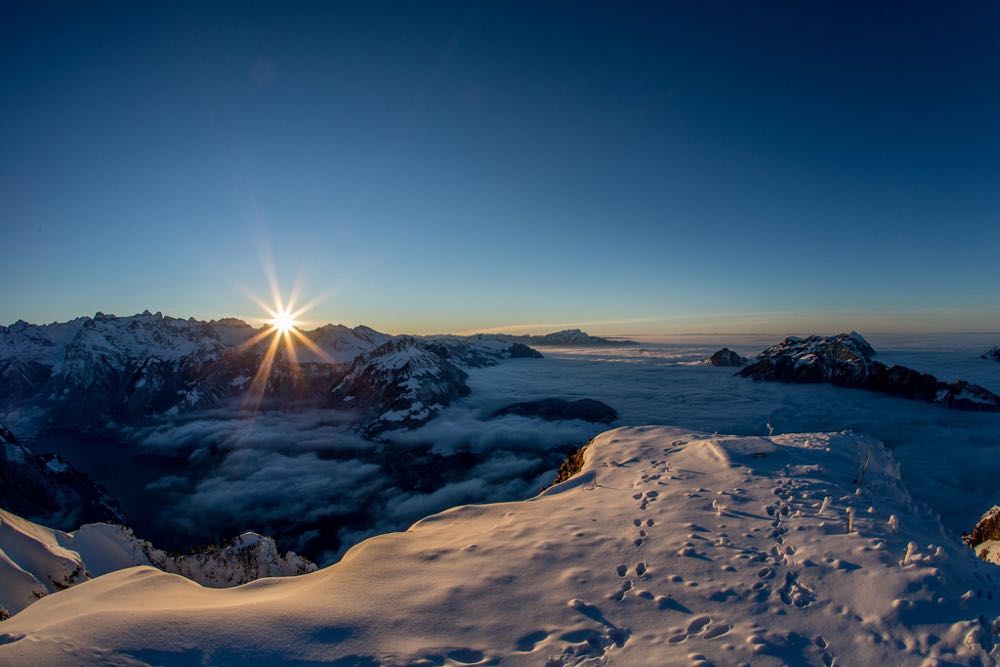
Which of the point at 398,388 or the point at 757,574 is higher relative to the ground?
the point at 757,574

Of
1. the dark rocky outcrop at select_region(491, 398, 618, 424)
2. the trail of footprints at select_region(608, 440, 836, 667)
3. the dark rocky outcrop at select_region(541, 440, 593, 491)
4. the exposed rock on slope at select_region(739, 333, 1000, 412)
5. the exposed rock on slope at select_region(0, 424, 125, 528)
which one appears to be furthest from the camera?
the dark rocky outcrop at select_region(491, 398, 618, 424)

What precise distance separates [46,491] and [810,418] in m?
174

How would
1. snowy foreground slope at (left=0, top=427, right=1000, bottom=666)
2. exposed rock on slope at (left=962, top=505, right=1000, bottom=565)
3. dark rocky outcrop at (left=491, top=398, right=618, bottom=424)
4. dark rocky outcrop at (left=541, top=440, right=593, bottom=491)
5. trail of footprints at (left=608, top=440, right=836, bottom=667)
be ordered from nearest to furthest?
snowy foreground slope at (left=0, top=427, right=1000, bottom=666), trail of footprints at (left=608, top=440, right=836, bottom=667), exposed rock on slope at (left=962, top=505, right=1000, bottom=565), dark rocky outcrop at (left=541, top=440, right=593, bottom=491), dark rocky outcrop at (left=491, top=398, right=618, bottom=424)

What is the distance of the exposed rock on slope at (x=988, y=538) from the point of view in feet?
46.5

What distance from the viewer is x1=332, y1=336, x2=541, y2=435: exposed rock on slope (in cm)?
15212

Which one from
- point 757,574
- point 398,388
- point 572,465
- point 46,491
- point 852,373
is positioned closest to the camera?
point 757,574

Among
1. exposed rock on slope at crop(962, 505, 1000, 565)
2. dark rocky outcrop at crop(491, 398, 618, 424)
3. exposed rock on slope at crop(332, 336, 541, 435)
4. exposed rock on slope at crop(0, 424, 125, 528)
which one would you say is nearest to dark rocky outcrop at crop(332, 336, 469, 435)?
exposed rock on slope at crop(332, 336, 541, 435)

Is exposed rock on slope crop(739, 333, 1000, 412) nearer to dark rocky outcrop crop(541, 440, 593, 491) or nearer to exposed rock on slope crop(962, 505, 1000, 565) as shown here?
exposed rock on slope crop(962, 505, 1000, 565)

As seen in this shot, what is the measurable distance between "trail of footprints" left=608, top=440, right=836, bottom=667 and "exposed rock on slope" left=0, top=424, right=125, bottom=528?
94.5 meters

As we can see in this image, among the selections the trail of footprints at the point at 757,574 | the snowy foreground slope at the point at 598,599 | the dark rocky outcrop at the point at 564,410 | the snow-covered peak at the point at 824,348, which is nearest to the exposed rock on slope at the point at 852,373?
the snow-covered peak at the point at 824,348

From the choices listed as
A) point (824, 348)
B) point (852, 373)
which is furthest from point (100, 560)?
point (824, 348)

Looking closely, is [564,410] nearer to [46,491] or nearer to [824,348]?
[824,348]

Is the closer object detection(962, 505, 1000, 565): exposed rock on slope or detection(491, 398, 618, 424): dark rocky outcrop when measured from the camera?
detection(962, 505, 1000, 565): exposed rock on slope

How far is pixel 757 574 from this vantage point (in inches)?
335
